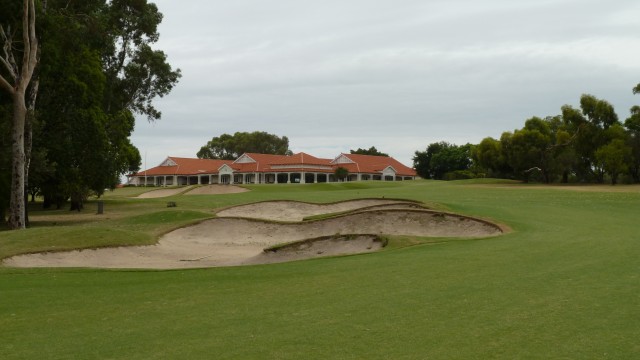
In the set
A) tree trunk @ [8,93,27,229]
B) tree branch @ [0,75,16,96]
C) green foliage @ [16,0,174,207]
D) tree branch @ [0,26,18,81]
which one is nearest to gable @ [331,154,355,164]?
green foliage @ [16,0,174,207]

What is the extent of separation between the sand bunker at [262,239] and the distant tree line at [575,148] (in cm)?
3798

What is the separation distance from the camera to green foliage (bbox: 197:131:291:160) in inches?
6117

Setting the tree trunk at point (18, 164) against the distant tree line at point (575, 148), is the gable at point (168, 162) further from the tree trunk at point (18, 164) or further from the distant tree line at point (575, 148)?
the tree trunk at point (18, 164)

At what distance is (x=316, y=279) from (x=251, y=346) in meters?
5.61

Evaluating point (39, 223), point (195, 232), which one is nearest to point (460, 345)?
point (195, 232)

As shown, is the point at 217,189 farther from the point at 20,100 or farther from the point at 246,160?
the point at 246,160

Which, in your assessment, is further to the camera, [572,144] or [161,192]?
[572,144]

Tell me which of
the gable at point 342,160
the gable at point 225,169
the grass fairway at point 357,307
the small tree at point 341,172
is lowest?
the grass fairway at point 357,307

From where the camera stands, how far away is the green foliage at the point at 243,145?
15538 cm

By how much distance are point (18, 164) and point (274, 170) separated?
73.2m

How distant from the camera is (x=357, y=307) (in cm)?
953

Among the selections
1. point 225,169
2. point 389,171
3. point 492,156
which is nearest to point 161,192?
point 492,156

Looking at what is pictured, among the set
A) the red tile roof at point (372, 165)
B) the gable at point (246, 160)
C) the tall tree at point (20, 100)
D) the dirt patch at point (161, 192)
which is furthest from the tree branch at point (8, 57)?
the gable at point (246, 160)

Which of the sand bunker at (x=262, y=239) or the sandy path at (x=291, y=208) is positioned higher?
the sandy path at (x=291, y=208)
